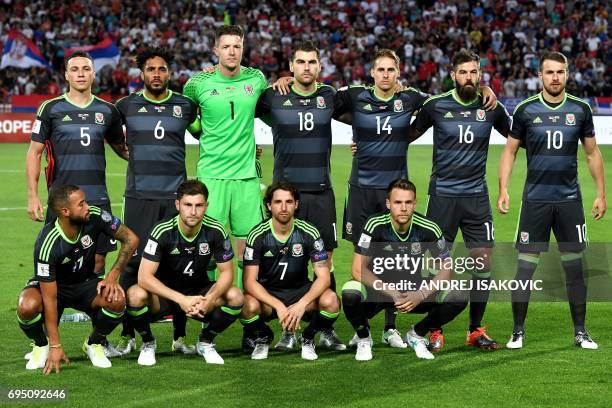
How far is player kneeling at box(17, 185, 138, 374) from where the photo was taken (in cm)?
751

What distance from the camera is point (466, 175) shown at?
8.43m

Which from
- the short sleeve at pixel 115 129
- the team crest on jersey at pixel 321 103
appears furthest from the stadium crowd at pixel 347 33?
the team crest on jersey at pixel 321 103

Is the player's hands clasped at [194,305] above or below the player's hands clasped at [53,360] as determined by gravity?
above

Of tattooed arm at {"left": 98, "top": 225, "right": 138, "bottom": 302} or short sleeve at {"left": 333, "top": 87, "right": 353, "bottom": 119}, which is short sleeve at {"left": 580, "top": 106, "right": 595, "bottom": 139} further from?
tattooed arm at {"left": 98, "top": 225, "right": 138, "bottom": 302}

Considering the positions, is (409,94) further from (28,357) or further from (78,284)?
(28,357)

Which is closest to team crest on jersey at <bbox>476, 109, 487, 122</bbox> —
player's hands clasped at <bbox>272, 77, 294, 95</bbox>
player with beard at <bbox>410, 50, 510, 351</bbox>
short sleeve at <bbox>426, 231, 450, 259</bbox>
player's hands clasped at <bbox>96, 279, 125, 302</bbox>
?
player with beard at <bbox>410, 50, 510, 351</bbox>

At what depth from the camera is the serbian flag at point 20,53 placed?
3095 centimetres

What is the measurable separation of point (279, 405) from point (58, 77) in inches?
1048

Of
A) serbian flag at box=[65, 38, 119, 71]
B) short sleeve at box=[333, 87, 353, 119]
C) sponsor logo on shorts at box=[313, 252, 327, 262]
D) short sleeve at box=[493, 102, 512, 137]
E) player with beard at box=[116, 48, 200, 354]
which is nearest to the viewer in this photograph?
sponsor logo on shorts at box=[313, 252, 327, 262]

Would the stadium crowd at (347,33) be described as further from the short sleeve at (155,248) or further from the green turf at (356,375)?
the short sleeve at (155,248)

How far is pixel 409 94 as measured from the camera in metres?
8.81

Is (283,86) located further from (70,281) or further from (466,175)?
(70,281)

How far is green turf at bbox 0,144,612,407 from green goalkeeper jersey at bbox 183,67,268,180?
1368mm

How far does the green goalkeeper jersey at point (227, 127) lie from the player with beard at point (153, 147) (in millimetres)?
173
